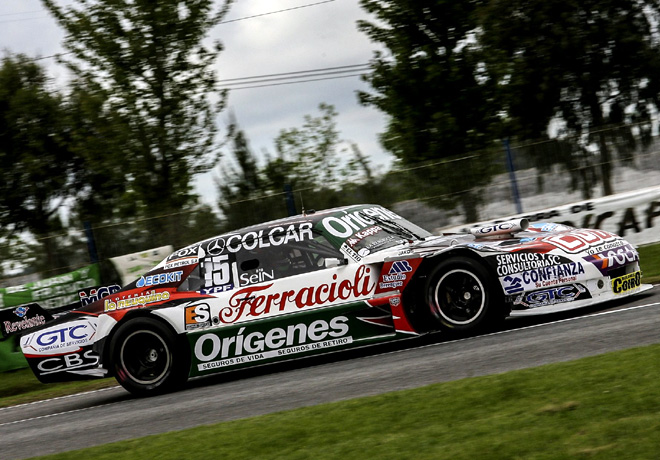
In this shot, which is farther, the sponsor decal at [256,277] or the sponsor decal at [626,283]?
the sponsor decal at [256,277]

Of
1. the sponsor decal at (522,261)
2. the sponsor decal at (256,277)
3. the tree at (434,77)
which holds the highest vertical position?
the tree at (434,77)

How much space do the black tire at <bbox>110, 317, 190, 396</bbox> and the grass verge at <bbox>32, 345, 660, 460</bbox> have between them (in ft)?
8.03

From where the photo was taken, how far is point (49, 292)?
14.0 meters

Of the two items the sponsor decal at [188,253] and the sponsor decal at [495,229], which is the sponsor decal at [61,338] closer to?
the sponsor decal at [188,253]

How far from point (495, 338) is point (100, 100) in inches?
549

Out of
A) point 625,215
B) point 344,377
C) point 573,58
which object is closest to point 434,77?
point 573,58

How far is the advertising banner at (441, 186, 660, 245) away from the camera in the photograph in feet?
42.4

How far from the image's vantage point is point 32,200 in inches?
1144

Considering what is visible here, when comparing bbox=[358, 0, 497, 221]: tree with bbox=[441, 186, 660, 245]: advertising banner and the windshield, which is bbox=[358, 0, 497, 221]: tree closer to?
bbox=[441, 186, 660, 245]: advertising banner

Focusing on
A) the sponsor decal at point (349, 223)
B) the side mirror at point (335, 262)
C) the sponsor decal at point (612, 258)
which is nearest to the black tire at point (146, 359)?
the side mirror at point (335, 262)

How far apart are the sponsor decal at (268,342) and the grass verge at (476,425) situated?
208 centimetres

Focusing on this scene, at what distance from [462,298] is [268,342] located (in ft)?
6.28

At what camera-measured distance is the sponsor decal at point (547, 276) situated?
7.62m

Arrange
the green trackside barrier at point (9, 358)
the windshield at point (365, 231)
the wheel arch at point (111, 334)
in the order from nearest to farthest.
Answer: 1. the windshield at point (365, 231)
2. the wheel arch at point (111, 334)
3. the green trackside barrier at point (9, 358)
